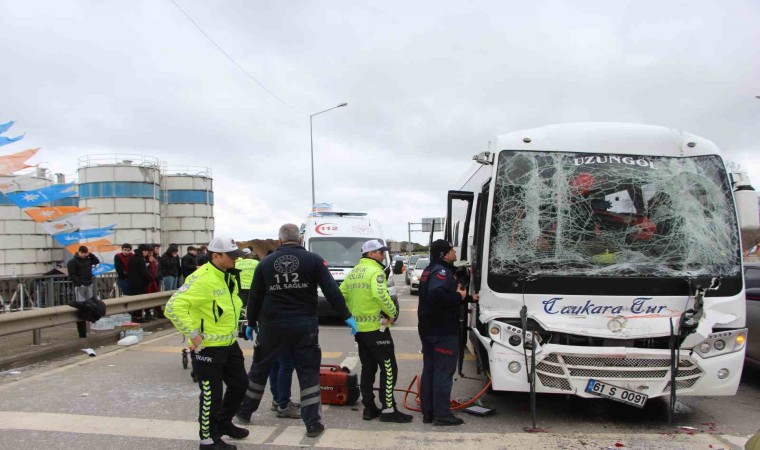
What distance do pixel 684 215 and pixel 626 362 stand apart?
59.7 inches

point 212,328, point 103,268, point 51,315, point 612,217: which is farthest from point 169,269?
point 612,217

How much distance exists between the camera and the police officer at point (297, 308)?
497cm

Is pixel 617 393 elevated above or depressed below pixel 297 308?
below

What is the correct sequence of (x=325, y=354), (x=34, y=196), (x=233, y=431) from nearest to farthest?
(x=233, y=431)
(x=325, y=354)
(x=34, y=196)

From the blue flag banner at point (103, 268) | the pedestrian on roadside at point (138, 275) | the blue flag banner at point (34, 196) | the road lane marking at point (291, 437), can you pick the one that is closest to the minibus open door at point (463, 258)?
the road lane marking at point (291, 437)

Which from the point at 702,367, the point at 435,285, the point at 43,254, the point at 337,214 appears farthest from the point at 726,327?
the point at 43,254

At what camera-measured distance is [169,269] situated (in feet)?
46.0

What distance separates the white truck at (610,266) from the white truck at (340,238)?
7870 millimetres

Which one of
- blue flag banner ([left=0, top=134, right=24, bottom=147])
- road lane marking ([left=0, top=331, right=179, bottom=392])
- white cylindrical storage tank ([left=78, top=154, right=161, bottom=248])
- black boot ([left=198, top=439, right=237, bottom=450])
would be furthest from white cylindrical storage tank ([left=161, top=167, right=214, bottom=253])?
black boot ([left=198, top=439, right=237, bottom=450])

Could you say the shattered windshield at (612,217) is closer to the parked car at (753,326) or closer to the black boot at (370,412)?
the black boot at (370,412)

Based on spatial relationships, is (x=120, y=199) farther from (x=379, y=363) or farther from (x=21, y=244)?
(x=379, y=363)

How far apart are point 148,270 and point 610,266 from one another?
10.3m

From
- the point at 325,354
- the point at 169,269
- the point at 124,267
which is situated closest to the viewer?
the point at 325,354

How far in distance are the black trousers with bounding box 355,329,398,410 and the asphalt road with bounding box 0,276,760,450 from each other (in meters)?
0.25
